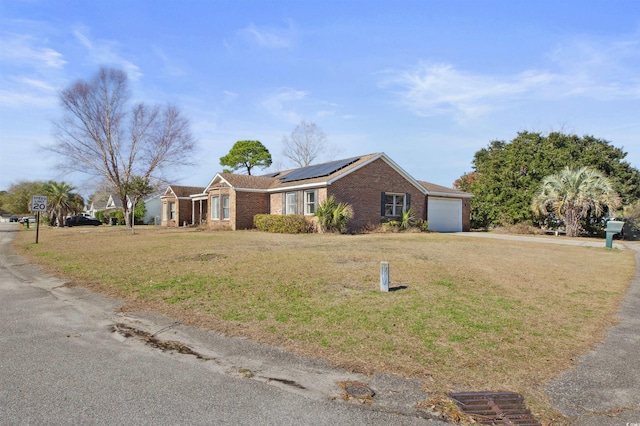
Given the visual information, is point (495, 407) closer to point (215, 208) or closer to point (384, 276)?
point (384, 276)

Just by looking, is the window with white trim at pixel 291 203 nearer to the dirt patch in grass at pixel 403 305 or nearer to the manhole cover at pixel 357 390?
the dirt patch in grass at pixel 403 305

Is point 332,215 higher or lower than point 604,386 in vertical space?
higher

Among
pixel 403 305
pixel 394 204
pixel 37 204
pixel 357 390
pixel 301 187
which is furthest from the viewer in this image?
pixel 394 204

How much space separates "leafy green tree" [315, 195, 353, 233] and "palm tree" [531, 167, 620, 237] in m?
12.7

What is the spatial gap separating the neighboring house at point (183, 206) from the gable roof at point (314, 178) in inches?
265

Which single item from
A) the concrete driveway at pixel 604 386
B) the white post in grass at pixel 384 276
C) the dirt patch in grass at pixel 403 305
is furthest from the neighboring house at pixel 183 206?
the concrete driveway at pixel 604 386

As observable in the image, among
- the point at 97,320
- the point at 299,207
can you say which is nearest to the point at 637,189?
the point at 299,207

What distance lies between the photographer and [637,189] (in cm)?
3116

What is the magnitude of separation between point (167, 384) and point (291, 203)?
22314 millimetres

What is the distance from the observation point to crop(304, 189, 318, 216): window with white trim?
23984 mm

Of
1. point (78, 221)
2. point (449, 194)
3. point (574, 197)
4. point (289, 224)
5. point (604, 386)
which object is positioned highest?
point (449, 194)

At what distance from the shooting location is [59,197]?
133ft

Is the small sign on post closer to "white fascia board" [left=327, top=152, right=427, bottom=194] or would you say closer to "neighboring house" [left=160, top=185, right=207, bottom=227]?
"white fascia board" [left=327, top=152, right=427, bottom=194]

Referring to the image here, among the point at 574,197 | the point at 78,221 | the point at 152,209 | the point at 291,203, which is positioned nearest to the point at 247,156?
the point at 152,209
